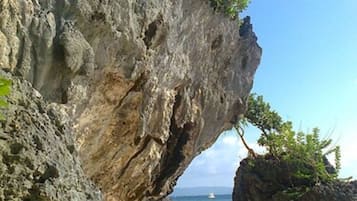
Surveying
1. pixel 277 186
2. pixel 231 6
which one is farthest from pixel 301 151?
pixel 231 6

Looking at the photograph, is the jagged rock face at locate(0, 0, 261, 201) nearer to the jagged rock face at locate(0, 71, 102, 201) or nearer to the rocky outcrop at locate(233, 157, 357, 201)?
the jagged rock face at locate(0, 71, 102, 201)

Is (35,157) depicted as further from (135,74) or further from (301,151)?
(301,151)

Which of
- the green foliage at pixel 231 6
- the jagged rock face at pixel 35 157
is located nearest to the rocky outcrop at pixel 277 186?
the green foliage at pixel 231 6

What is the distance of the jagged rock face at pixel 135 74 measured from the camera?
19.2 feet

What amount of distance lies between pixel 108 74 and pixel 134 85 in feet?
2.90

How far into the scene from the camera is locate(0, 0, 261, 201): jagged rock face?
5855 millimetres

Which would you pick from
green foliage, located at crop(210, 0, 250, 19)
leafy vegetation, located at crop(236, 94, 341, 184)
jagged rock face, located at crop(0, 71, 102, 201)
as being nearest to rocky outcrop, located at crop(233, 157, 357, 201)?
leafy vegetation, located at crop(236, 94, 341, 184)

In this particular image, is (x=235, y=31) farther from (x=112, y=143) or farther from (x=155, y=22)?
(x=112, y=143)

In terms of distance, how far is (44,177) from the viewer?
12.3ft

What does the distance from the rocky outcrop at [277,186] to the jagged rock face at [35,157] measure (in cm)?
1215

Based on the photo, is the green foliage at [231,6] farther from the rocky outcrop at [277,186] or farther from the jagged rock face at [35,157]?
the jagged rock face at [35,157]

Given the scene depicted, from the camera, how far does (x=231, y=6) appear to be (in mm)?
12594

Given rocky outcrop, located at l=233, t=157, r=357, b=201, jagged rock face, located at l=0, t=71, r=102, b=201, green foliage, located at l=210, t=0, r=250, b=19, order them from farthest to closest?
rocky outcrop, located at l=233, t=157, r=357, b=201, green foliage, located at l=210, t=0, r=250, b=19, jagged rock face, located at l=0, t=71, r=102, b=201

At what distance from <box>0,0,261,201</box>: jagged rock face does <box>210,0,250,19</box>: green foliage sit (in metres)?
0.22
